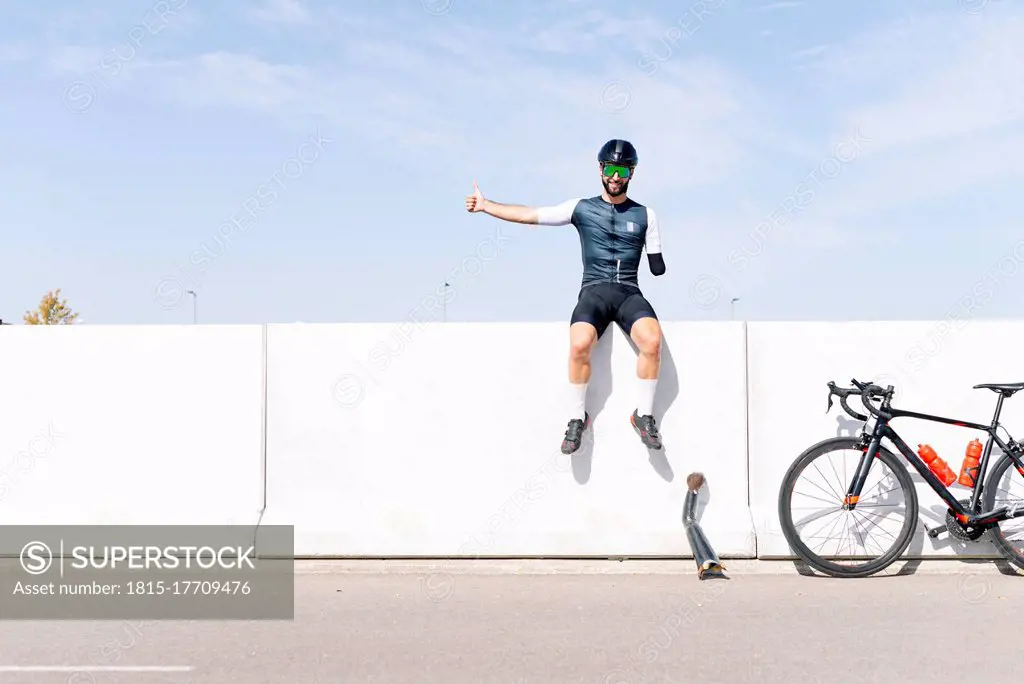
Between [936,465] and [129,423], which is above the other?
[129,423]

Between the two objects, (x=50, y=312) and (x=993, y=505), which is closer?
(x=993, y=505)

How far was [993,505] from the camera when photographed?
285 inches

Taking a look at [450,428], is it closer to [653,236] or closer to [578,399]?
[578,399]

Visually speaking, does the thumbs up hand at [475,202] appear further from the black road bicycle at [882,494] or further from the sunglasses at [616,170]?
the black road bicycle at [882,494]

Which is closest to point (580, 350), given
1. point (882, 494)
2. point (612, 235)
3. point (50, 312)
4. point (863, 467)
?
point (612, 235)

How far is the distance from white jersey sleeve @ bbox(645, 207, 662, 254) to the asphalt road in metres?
2.28

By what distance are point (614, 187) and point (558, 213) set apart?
0.43 metres

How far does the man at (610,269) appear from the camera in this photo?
7391 millimetres

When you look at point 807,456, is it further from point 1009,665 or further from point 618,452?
point 1009,665

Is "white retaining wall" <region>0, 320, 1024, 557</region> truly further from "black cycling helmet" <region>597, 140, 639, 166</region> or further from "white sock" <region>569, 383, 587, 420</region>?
"black cycling helmet" <region>597, 140, 639, 166</region>

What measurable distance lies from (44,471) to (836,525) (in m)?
5.47

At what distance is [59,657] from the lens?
5039 millimetres

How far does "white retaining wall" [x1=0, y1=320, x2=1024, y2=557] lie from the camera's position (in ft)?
24.7

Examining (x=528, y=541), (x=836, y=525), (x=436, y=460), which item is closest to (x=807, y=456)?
(x=836, y=525)
